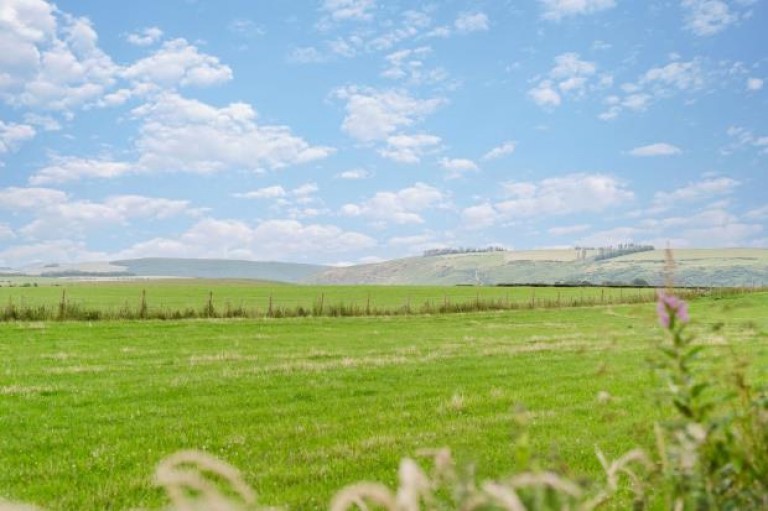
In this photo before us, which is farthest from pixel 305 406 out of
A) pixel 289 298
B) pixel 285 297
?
pixel 285 297

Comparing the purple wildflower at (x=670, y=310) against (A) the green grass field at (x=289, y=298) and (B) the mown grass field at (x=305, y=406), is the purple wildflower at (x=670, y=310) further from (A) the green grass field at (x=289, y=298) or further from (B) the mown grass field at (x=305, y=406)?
(A) the green grass field at (x=289, y=298)

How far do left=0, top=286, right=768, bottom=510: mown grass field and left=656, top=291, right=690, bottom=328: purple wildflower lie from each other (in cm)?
11

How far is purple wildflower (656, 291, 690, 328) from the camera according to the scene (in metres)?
2.97

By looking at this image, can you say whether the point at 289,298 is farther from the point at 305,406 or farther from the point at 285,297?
the point at 305,406

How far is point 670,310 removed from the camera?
3010 mm

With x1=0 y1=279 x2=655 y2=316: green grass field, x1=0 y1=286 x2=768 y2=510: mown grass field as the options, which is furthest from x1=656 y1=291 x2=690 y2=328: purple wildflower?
x1=0 y1=279 x2=655 y2=316: green grass field

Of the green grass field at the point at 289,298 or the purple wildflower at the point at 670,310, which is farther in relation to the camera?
the green grass field at the point at 289,298

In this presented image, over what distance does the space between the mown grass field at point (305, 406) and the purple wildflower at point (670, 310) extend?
0.37 feet

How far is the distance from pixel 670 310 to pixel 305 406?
12061 millimetres

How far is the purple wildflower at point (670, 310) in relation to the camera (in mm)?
2975

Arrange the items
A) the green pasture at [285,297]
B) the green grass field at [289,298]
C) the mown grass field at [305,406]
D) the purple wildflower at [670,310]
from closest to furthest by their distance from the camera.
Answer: the purple wildflower at [670,310] < the mown grass field at [305,406] < the green grass field at [289,298] < the green pasture at [285,297]

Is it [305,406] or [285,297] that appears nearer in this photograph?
[305,406]

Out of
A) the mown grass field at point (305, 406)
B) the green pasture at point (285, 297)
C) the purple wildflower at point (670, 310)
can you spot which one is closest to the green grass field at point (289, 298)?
the green pasture at point (285, 297)

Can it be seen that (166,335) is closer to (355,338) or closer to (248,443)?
(355,338)
